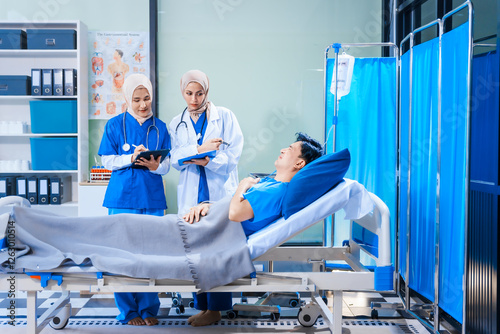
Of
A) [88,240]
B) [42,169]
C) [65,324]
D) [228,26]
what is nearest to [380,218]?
[88,240]

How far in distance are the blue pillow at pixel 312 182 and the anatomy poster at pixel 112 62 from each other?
259cm

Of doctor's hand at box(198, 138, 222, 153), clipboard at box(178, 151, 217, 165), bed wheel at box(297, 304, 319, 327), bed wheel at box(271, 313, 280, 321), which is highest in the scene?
doctor's hand at box(198, 138, 222, 153)

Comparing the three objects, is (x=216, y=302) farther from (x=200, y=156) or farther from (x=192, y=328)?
(x=200, y=156)

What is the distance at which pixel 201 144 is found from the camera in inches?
104

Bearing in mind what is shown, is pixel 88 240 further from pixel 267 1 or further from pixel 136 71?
pixel 267 1

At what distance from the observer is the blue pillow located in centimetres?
193

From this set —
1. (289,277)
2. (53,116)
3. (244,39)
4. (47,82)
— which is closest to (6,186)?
(53,116)

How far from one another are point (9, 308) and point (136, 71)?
7.34 feet

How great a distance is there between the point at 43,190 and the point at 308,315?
2.58m

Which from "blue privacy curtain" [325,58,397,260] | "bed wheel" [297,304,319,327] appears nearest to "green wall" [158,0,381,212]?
"blue privacy curtain" [325,58,397,260]

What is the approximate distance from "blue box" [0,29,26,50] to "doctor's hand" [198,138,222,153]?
2291 millimetres

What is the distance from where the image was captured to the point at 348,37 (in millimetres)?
4184

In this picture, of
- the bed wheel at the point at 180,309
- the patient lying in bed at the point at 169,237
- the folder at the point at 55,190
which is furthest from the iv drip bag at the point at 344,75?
the folder at the point at 55,190

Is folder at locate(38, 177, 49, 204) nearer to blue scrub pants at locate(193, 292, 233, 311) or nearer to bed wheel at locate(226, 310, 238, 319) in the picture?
blue scrub pants at locate(193, 292, 233, 311)
